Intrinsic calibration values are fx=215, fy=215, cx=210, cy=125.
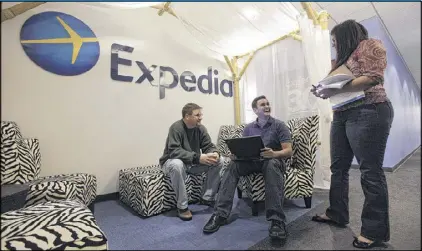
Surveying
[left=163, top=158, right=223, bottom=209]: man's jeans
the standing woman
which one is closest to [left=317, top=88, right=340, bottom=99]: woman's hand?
the standing woman

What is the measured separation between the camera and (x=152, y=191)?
1609mm

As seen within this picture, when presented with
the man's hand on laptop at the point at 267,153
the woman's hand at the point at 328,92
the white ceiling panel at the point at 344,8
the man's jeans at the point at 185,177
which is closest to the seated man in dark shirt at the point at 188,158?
the man's jeans at the point at 185,177

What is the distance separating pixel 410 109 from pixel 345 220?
484 centimetres

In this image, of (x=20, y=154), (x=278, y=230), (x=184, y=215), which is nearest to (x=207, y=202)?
(x=184, y=215)

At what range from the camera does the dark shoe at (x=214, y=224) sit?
126 cm

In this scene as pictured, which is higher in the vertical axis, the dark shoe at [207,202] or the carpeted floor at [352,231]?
the carpeted floor at [352,231]

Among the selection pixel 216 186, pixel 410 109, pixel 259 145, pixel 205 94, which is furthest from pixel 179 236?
pixel 410 109

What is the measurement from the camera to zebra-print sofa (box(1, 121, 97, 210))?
126 cm

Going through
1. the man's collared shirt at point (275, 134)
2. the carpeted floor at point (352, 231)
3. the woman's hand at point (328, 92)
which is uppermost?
the woman's hand at point (328, 92)

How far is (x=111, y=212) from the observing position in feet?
5.65

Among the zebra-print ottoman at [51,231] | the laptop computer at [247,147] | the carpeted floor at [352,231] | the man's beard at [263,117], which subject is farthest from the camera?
the man's beard at [263,117]

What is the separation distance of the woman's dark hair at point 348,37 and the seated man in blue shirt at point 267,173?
63 centimetres

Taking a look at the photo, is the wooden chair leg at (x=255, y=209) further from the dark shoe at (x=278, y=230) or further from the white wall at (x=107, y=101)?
the white wall at (x=107, y=101)

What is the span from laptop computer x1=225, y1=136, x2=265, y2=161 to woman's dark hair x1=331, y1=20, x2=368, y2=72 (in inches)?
25.0
